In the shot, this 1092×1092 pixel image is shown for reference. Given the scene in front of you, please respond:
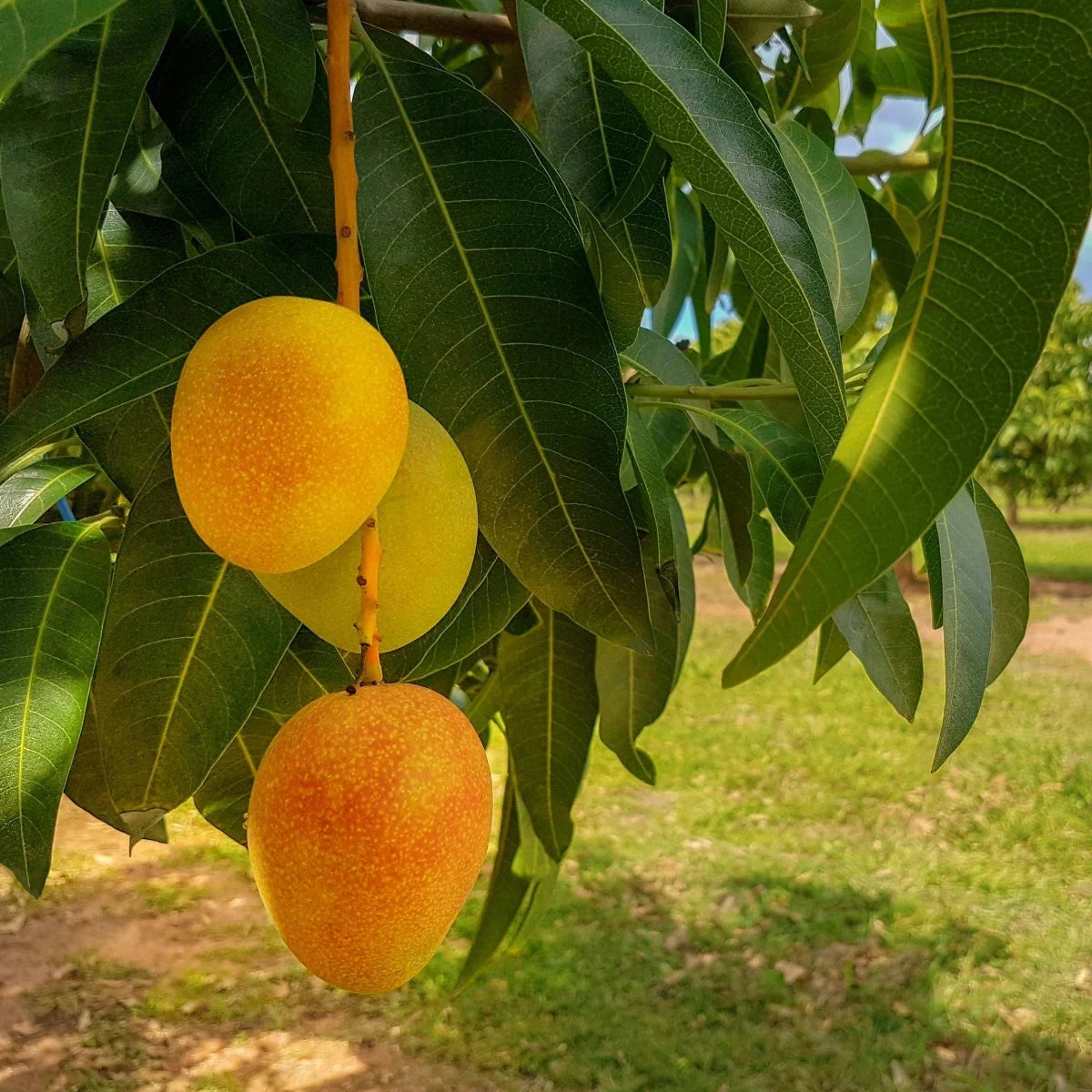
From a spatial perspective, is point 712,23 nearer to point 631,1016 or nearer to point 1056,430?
point 631,1016

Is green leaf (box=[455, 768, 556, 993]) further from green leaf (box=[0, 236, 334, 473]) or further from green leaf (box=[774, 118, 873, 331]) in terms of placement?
green leaf (box=[0, 236, 334, 473])

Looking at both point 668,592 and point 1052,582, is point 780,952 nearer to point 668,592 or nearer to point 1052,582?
point 668,592

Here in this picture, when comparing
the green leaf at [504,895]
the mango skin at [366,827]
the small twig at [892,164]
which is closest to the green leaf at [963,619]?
the mango skin at [366,827]

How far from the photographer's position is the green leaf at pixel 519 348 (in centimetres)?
45

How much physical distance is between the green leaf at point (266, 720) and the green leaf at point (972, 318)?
0.38 meters

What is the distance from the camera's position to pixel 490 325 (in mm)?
454

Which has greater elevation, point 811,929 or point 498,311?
point 498,311

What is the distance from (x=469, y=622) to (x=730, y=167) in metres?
0.29

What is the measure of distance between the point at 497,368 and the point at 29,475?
427 millimetres

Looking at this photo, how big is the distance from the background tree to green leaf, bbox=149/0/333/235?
11.7 metres

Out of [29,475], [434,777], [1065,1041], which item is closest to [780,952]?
[1065,1041]

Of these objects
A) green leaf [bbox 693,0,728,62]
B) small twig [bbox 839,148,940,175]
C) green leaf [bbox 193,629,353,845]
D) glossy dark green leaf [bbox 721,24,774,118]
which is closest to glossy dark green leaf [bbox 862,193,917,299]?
small twig [bbox 839,148,940,175]

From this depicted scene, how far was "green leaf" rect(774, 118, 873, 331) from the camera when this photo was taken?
68 centimetres

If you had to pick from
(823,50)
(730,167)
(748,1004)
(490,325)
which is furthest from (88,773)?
(748,1004)
